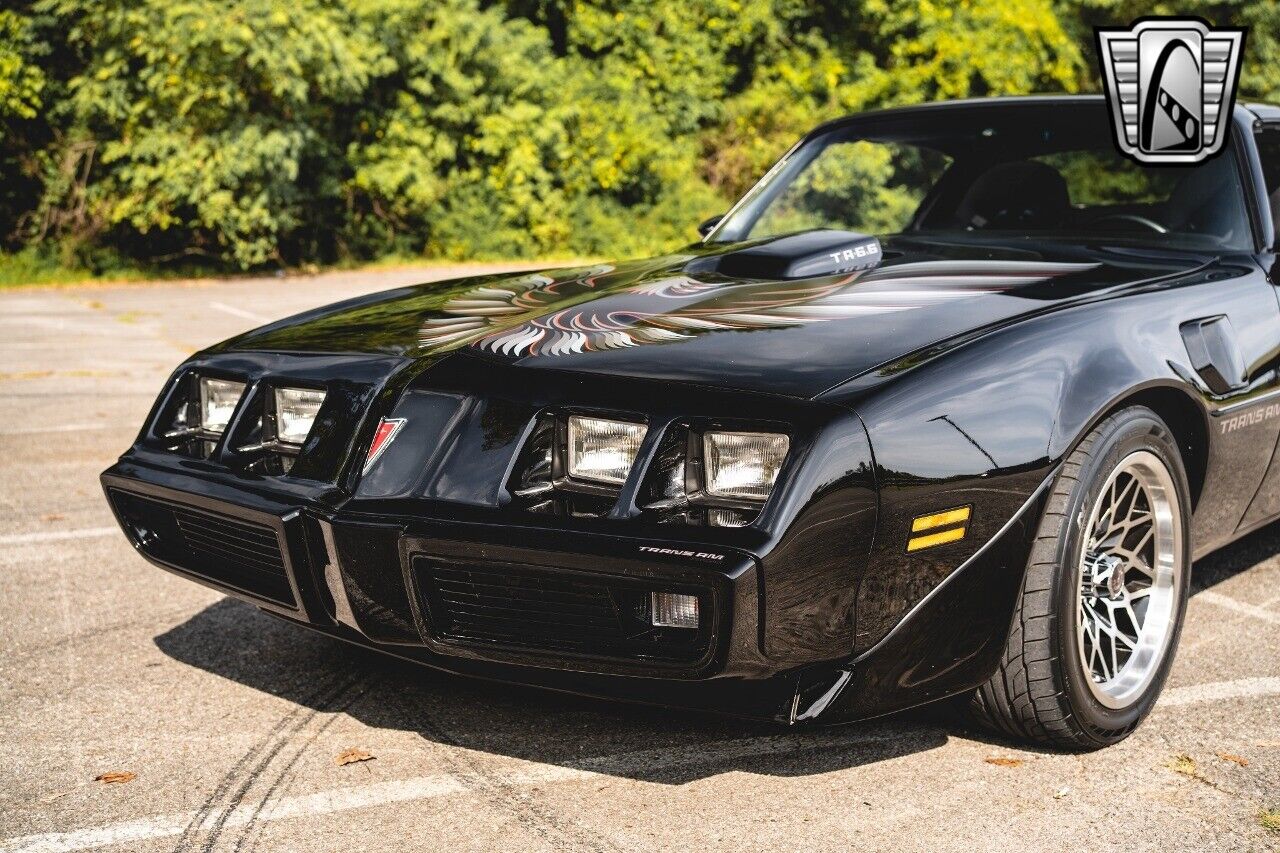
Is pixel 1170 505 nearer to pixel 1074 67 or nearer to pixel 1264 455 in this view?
pixel 1264 455

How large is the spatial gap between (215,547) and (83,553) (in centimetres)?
175

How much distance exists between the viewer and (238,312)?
1390cm

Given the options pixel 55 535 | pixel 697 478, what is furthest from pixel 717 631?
pixel 55 535

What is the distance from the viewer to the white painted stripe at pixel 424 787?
2.56m

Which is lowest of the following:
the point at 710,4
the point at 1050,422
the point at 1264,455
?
the point at 1264,455

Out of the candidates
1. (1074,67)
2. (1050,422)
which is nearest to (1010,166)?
(1050,422)

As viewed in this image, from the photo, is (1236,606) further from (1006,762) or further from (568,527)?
(568,527)

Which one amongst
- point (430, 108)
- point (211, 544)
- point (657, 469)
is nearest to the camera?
point (657, 469)

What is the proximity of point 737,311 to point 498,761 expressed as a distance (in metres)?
1.09

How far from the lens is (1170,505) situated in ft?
10.4

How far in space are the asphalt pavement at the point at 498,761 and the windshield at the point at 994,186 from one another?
1137 millimetres

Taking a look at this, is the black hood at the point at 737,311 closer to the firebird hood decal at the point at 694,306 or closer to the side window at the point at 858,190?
the firebird hood decal at the point at 694,306

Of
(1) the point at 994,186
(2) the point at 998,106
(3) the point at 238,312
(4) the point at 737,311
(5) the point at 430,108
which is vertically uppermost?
(5) the point at 430,108

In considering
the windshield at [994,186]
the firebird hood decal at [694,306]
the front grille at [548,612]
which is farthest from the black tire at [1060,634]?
the windshield at [994,186]
